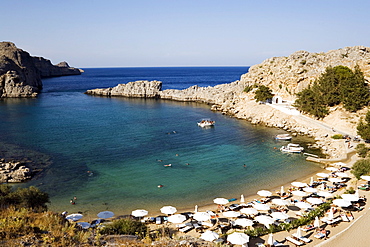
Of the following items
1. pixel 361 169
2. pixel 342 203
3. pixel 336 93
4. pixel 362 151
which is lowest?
pixel 342 203

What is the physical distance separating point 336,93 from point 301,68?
677 inches

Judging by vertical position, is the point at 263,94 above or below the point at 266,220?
above

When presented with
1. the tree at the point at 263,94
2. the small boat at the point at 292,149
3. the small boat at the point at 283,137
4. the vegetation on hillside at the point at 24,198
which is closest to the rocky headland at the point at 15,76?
the tree at the point at 263,94

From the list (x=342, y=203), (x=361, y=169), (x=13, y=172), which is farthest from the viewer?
(x=13, y=172)

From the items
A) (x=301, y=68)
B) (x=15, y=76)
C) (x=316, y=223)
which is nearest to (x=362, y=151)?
(x=316, y=223)

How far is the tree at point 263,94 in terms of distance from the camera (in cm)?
6719

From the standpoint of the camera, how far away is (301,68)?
70.1 m

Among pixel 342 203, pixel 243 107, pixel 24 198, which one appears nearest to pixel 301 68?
pixel 243 107

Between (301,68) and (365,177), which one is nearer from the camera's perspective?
(365,177)

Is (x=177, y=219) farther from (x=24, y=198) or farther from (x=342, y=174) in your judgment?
(x=342, y=174)

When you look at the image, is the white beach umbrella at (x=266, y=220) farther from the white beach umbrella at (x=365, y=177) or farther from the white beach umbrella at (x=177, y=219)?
the white beach umbrella at (x=365, y=177)

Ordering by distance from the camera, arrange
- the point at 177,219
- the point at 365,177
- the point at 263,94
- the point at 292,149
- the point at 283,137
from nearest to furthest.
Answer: the point at 177,219 → the point at 365,177 → the point at 292,149 → the point at 283,137 → the point at 263,94

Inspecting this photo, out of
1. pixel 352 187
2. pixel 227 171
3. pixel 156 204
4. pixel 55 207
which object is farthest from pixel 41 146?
pixel 352 187

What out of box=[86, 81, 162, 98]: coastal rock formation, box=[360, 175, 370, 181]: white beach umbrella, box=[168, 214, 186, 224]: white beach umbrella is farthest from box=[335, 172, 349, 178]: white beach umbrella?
box=[86, 81, 162, 98]: coastal rock formation
